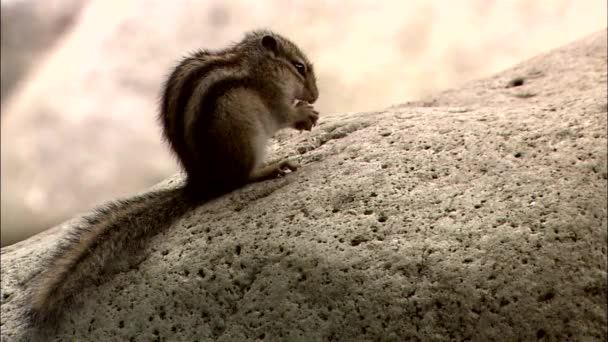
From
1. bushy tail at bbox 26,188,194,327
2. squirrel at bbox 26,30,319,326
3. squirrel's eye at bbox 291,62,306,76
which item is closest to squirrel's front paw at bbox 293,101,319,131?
squirrel at bbox 26,30,319,326

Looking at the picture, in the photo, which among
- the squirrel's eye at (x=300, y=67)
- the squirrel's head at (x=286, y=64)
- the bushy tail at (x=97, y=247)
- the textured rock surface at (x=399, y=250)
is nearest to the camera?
the textured rock surface at (x=399, y=250)

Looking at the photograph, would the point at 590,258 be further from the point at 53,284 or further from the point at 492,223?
the point at 53,284

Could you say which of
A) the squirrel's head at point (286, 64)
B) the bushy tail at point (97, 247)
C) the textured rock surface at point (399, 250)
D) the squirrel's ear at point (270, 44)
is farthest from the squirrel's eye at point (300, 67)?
the bushy tail at point (97, 247)

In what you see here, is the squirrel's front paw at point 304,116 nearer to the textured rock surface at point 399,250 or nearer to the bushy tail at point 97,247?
the textured rock surface at point 399,250

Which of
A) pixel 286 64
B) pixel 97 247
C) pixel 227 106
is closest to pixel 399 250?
pixel 227 106

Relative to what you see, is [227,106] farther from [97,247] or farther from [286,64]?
[97,247]

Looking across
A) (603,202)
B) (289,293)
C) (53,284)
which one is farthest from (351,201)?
(53,284)
